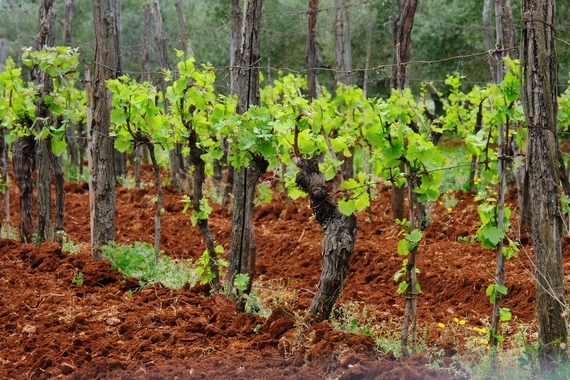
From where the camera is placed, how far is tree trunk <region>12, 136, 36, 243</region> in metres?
9.26

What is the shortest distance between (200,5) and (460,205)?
1818 centimetres

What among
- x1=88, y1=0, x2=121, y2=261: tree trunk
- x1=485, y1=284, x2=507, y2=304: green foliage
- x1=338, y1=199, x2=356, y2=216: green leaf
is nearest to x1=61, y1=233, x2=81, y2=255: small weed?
x1=88, y1=0, x2=121, y2=261: tree trunk

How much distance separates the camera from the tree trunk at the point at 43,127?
850 centimetres

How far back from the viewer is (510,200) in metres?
11.6

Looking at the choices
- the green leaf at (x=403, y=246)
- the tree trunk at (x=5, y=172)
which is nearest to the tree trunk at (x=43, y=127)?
the tree trunk at (x=5, y=172)

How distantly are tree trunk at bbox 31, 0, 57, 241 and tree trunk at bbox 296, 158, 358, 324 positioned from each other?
365cm

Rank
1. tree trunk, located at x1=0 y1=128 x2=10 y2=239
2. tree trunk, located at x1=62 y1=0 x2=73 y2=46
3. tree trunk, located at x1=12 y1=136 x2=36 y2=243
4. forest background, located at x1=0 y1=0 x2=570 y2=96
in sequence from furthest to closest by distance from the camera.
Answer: forest background, located at x1=0 y1=0 x2=570 y2=96, tree trunk, located at x1=62 y1=0 x2=73 y2=46, tree trunk, located at x1=0 y1=128 x2=10 y2=239, tree trunk, located at x1=12 y1=136 x2=36 y2=243

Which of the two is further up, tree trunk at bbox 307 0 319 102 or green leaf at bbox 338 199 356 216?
tree trunk at bbox 307 0 319 102

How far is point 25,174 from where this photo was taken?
931 centimetres

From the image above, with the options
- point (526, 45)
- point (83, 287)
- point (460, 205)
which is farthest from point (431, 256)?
point (526, 45)

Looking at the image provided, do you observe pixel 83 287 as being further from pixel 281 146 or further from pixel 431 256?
pixel 431 256

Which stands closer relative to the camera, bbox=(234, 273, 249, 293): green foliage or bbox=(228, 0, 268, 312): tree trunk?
bbox=(234, 273, 249, 293): green foliage

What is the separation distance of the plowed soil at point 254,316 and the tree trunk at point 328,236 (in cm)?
31

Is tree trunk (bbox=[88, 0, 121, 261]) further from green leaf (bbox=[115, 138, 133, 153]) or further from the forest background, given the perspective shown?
the forest background
